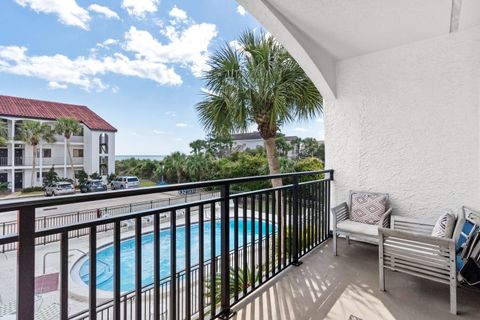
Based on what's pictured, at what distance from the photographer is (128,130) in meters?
25.6

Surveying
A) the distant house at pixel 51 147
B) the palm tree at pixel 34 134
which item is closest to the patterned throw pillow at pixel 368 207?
the distant house at pixel 51 147

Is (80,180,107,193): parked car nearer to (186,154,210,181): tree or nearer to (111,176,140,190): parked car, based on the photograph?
(111,176,140,190): parked car

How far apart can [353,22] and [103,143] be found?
75.5 feet

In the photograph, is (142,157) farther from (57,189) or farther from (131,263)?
(131,263)

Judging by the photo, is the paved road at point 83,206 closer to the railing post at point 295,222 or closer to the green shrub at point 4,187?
the railing post at point 295,222

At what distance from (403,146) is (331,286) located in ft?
6.64

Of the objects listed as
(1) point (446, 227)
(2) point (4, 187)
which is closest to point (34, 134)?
(2) point (4, 187)

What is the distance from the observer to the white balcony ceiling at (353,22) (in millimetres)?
2307

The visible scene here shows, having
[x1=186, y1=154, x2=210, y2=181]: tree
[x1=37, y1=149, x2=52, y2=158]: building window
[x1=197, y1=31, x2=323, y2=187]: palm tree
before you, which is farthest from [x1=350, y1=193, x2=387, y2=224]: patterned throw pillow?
[x1=37, y1=149, x2=52, y2=158]: building window

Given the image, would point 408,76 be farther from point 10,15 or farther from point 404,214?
point 10,15

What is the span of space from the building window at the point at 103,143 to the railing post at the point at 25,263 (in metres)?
23.0

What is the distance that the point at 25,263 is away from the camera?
2.94ft

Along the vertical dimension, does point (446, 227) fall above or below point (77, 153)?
below

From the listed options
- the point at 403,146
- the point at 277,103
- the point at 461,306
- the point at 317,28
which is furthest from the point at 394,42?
the point at 461,306
